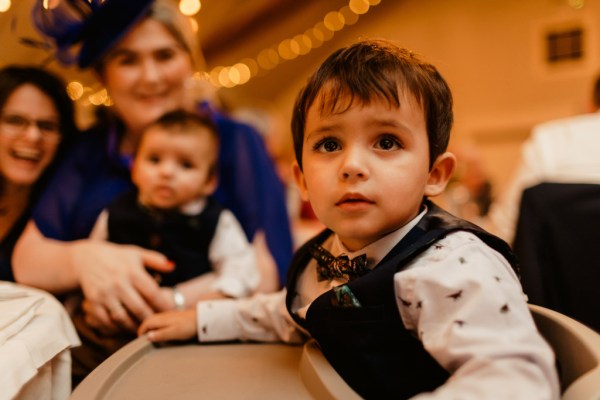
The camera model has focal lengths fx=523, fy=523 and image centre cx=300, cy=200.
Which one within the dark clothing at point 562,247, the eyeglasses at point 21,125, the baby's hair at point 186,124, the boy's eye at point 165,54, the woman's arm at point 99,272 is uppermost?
the boy's eye at point 165,54

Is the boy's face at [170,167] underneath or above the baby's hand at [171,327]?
above

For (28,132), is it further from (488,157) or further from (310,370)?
(488,157)

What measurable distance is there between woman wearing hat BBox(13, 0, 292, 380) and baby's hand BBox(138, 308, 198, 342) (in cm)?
13

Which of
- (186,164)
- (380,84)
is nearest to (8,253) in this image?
(186,164)

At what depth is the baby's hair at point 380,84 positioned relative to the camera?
2.29 ft

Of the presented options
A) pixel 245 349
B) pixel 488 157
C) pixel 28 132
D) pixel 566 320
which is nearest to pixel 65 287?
pixel 28 132

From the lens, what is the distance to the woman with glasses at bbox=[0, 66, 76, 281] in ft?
3.70

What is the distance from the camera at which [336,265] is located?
0.79 meters

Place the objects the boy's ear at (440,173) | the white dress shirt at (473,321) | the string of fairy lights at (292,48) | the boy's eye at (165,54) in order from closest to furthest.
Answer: the white dress shirt at (473,321) → the boy's ear at (440,173) → the boy's eye at (165,54) → the string of fairy lights at (292,48)

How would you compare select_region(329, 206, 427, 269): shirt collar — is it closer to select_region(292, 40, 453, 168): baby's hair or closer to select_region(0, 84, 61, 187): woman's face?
select_region(292, 40, 453, 168): baby's hair

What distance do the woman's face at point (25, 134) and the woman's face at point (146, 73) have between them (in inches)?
7.5

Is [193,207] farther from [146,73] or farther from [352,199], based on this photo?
[352,199]

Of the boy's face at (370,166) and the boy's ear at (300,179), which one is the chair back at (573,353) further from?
the boy's ear at (300,179)

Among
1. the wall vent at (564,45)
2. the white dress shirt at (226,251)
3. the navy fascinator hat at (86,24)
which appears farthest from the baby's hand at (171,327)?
the wall vent at (564,45)
